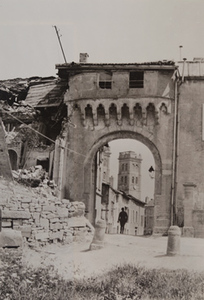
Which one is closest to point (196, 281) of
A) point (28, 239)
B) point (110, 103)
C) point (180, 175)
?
point (28, 239)

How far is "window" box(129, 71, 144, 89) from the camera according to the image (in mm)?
16797

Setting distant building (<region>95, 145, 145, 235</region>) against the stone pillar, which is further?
distant building (<region>95, 145, 145, 235</region>)

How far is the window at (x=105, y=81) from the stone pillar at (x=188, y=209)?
3.97 metres

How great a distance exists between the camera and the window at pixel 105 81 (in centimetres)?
1673

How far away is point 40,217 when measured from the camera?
11.7 m

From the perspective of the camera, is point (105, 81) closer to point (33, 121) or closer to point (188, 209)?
point (33, 121)

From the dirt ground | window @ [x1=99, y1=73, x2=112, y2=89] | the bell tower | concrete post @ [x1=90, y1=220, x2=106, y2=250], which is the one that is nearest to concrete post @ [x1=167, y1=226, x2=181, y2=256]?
the dirt ground

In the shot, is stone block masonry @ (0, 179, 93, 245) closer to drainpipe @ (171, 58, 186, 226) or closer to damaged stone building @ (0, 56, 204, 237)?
damaged stone building @ (0, 56, 204, 237)

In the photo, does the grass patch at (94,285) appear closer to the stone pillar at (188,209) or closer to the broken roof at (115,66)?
the stone pillar at (188,209)

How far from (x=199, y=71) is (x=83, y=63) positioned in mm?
4098

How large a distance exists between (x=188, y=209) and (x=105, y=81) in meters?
4.79

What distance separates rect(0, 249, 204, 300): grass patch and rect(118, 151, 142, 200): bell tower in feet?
204

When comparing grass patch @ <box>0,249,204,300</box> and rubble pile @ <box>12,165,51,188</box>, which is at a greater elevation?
rubble pile @ <box>12,165,51,188</box>

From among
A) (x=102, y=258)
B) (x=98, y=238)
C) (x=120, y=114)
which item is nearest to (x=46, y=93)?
(x=120, y=114)
